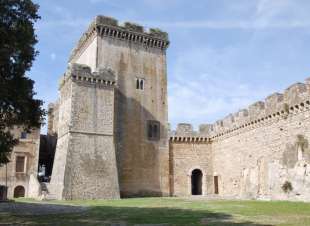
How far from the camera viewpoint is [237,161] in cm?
2575

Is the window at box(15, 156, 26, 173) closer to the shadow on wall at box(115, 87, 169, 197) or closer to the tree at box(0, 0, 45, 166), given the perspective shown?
the shadow on wall at box(115, 87, 169, 197)

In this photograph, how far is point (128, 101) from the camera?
89.8ft

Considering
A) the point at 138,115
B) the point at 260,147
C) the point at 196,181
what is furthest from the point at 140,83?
the point at 260,147

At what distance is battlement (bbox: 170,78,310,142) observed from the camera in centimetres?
1955

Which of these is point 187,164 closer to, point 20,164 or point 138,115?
point 138,115

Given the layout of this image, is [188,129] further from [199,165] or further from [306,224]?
[306,224]

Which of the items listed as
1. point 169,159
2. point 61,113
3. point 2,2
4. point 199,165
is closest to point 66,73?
point 61,113

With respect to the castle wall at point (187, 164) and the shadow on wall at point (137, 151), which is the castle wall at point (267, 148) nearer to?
the castle wall at point (187, 164)

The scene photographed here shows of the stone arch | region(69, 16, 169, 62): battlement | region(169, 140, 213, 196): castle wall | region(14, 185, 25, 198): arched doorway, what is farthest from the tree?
region(14, 185, 25, 198): arched doorway

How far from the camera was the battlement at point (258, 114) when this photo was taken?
1955 centimetres

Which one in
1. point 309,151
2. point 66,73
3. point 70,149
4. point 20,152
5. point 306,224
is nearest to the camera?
point 306,224

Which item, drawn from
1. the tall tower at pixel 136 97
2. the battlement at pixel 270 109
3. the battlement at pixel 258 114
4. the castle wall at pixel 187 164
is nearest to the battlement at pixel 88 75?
the tall tower at pixel 136 97

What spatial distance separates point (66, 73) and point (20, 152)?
11.5 metres

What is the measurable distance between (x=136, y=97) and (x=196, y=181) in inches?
340
